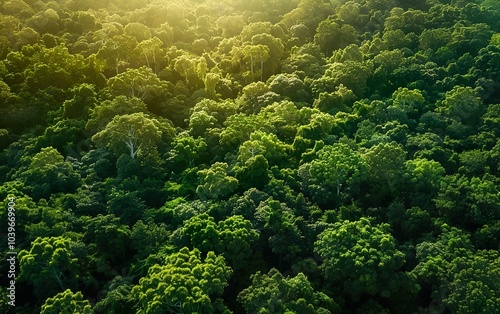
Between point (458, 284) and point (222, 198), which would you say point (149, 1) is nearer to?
point (222, 198)

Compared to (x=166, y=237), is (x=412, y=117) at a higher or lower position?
higher

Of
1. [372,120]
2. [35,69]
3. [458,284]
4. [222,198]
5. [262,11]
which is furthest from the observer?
[262,11]

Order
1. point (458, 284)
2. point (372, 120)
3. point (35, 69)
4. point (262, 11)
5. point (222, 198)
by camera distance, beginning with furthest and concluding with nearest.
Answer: point (262, 11)
point (35, 69)
point (372, 120)
point (222, 198)
point (458, 284)

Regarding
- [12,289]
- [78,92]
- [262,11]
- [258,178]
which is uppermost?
[262,11]

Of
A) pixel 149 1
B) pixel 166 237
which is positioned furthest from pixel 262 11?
pixel 166 237

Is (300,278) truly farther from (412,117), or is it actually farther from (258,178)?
(412,117)

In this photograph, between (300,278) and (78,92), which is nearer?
(300,278)
